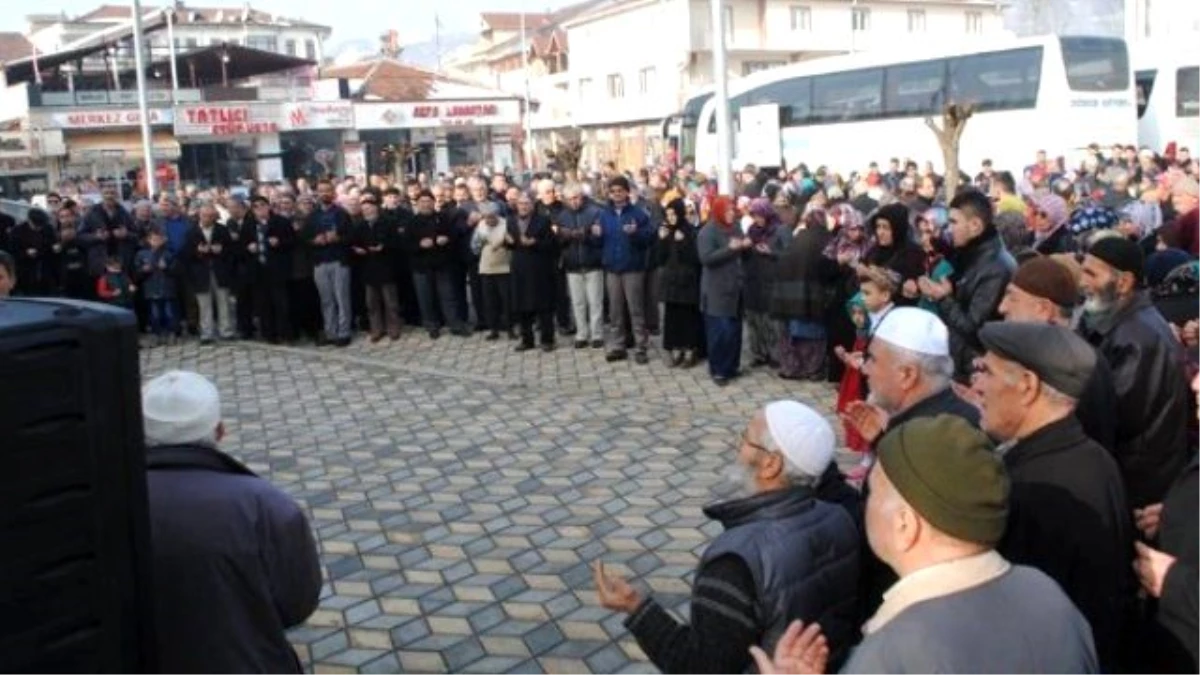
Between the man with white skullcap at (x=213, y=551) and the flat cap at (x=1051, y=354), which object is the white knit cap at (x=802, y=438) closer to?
the flat cap at (x=1051, y=354)

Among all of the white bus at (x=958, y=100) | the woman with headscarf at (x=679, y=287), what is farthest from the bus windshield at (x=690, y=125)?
the woman with headscarf at (x=679, y=287)

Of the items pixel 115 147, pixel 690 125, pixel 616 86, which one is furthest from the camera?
pixel 616 86

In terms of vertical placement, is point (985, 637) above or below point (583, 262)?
below

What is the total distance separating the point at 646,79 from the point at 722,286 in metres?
50.2

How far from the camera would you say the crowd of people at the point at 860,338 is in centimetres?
220

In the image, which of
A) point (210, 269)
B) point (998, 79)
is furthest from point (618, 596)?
point (998, 79)

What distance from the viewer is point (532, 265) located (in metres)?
12.1

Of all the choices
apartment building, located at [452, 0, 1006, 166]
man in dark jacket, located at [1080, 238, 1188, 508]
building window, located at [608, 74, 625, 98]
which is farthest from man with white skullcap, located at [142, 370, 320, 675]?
building window, located at [608, 74, 625, 98]

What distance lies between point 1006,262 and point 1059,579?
13.3ft

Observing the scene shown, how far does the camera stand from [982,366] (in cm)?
344

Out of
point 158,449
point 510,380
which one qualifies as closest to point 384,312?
point 510,380

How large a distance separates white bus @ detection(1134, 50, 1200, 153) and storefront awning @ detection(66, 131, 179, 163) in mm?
31896

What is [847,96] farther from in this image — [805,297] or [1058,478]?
[1058,478]

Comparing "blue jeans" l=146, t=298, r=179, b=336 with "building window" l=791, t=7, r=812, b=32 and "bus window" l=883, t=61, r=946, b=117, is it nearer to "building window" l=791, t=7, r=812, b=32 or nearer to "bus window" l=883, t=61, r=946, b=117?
"bus window" l=883, t=61, r=946, b=117
